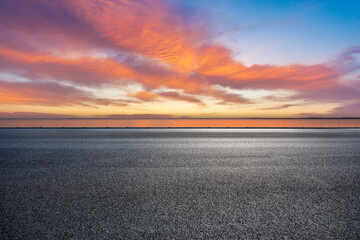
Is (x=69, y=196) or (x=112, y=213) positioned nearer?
(x=112, y=213)

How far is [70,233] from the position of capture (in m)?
3.24

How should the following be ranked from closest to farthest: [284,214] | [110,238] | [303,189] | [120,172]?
[110,238] < [284,214] < [303,189] < [120,172]

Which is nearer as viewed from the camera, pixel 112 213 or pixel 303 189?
pixel 112 213

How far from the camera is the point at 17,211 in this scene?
13.2ft

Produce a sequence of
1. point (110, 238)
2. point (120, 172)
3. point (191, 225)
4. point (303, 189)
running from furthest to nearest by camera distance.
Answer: point (120, 172) < point (303, 189) < point (191, 225) < point (110, 238)

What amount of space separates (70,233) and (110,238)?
0.64 meters

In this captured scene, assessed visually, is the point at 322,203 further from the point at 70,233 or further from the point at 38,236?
the point at 38,236

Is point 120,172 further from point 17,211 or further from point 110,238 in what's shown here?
point 110,238

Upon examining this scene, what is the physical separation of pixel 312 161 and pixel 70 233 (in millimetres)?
8901

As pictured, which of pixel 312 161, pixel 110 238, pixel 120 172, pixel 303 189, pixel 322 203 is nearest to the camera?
pixel 110 238

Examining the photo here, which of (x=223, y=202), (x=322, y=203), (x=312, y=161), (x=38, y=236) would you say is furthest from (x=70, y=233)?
(x=312, y=161)

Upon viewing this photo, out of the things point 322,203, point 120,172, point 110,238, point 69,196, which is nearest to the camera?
point 110,238

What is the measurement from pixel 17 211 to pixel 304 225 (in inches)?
192

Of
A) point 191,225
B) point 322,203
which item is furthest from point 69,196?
point 322,203
